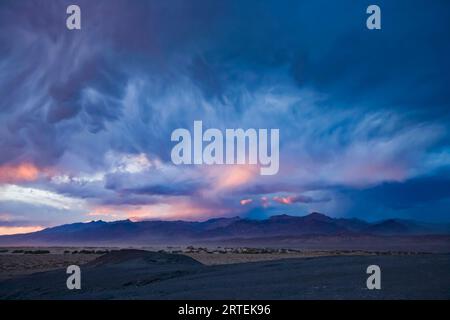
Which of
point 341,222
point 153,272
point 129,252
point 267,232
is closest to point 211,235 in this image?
point 267,232

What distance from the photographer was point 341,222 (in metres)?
181

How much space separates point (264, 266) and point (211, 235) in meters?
164

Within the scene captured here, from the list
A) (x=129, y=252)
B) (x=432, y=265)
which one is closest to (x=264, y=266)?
(x=432, y=265)
